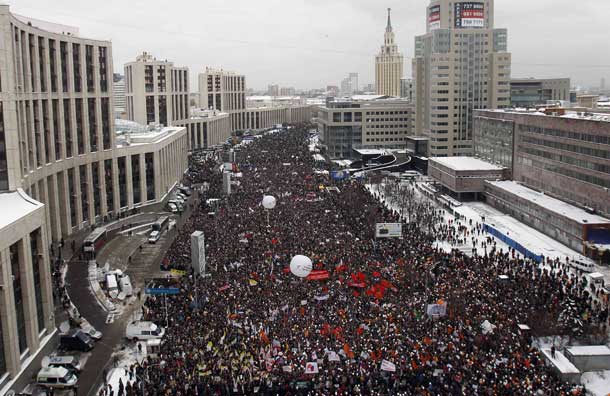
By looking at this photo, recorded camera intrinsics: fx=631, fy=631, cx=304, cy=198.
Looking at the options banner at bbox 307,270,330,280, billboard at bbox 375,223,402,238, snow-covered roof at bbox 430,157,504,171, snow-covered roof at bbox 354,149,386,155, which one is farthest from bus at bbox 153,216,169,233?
snow-covered roof at bbox 354,149,386,155

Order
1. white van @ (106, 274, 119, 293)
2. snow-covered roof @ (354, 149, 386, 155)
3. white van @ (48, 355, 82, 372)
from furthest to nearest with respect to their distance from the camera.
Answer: snow-covered roof @ (354, 149, 386, 155) < white van @ (106, 274, 119, 293) < white van @ (48, 355, 82, 372)

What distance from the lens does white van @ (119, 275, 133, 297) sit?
31297 millimetres

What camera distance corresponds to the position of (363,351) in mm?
21781

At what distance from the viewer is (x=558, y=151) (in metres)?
47.0

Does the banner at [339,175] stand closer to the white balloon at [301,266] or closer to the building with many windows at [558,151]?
the building with many windows at [558,151]

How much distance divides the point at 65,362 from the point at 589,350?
61.7 ft

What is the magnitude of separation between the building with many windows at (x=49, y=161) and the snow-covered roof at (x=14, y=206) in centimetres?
4

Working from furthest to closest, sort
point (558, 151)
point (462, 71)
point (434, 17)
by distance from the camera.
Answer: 1. point (434, 17)
2. point (462, 71)
3. point (558, 151)

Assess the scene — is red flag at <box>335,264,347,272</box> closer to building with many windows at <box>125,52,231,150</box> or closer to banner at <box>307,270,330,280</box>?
banner at <box>307,270,330,280</box>

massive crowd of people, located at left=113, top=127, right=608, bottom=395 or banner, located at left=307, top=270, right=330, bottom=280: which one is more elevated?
banner, located at left=307, top=270, right=330, bottom=280

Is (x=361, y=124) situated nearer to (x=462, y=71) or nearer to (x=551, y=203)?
(x=462, y=71)

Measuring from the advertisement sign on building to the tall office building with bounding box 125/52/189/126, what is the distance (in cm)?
6091

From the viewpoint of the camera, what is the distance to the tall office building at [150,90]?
294ft

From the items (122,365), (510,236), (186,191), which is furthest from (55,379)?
(186,191)
